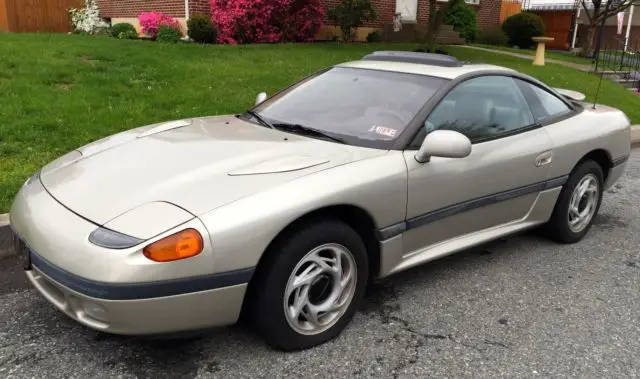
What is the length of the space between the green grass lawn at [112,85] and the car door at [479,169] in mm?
2960

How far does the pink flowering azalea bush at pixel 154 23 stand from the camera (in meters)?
13.9

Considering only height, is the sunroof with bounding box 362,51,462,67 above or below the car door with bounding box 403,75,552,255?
above

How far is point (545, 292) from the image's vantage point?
148 inches

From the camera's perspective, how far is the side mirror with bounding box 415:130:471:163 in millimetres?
3199

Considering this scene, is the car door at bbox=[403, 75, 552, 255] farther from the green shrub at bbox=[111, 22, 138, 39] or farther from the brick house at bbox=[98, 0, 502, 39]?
the green shrub at bbox=[111, 22, 138, 39]

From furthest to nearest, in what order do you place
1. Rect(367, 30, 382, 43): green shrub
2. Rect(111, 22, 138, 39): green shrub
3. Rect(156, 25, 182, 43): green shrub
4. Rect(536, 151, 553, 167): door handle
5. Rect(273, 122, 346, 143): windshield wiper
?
Rect(367, 30, 382, 43): green shrub, Rect(111, 22, 138, 39): green shrub, Rect(156, 25, 182, 43): green shrub, Rect(536, 151, 553, 167): door handle, Rect(273, 122, 346, 143): windshield wiper

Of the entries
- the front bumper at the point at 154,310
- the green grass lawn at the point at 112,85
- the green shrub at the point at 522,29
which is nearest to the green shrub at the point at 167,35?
the green grass lawn at the point at 112,85

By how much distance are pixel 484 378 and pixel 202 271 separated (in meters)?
1.40

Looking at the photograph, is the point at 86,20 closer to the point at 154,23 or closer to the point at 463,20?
the point at 154,23

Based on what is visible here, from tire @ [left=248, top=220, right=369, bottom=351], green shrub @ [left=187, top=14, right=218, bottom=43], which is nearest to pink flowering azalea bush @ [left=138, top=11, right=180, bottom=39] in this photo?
green shrub @ [left=187, top=14, right=218, bottom=43]

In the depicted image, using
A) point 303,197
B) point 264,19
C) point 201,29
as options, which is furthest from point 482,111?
point 264,19

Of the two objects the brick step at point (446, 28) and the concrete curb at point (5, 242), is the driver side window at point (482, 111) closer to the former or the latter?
the concrete curb at point (5, 242)

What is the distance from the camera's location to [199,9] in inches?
550

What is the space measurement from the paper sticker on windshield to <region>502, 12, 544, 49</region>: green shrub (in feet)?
66.9
